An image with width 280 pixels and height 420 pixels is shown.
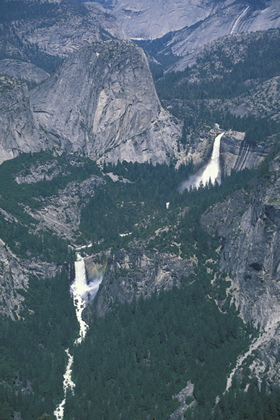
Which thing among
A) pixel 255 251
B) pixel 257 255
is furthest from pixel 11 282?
pixel 257 255

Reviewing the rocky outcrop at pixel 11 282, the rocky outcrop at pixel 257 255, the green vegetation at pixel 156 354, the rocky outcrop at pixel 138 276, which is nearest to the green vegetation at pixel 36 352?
the rocky outcrop at pixel 11 282

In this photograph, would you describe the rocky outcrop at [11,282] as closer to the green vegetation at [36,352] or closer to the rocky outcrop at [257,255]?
the green vegetation at [36,352]

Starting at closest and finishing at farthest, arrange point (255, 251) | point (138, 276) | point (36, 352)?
1. point (36, 352)
2. point (255, 251)
3. point (138, 276)

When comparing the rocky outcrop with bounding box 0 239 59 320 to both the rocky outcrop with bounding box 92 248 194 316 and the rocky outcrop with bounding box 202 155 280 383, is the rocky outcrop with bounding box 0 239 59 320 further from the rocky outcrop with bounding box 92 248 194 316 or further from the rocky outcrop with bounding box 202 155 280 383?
the rocky outcrop with bounding box 202 155 280 383

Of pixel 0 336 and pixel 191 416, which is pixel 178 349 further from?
pixel 0 336

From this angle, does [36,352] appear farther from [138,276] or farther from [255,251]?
[255,251]

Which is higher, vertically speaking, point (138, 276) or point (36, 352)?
point (138, 276)

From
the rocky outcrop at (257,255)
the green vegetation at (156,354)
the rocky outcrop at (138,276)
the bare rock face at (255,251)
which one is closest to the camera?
the green vegetation at (156,354)

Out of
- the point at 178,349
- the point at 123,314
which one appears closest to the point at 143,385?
the point at 178,349

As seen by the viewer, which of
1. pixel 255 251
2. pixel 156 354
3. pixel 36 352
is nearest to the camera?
pixel 156 354
